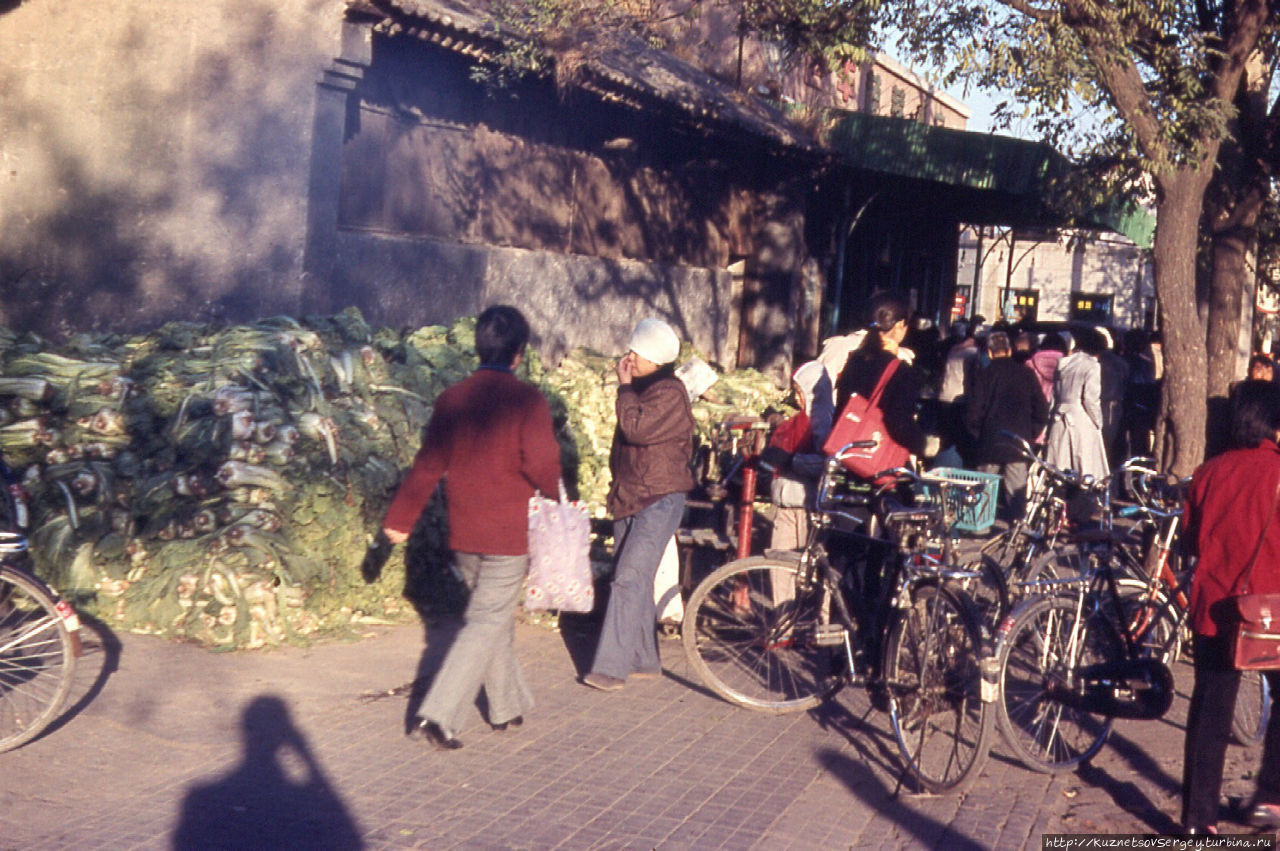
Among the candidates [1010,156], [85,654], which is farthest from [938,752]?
[1010,156]

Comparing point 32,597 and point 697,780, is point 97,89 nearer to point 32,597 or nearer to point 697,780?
point 32,597

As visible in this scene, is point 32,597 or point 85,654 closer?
point 32,597

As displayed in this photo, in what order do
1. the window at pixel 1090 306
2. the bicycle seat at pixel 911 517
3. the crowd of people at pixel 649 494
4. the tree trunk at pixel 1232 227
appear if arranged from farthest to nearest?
the window at pixel 1090 306
the tree trunk at pixel 1232 227
the bicycle seat at pixel 911 517
the crowd of people at pixel 649 494

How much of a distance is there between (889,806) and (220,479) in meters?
3.95

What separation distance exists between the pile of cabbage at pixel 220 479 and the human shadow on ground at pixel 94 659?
0.47 feet

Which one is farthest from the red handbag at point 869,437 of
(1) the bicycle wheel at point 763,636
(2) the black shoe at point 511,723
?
(2) the black shoe at point 511,723

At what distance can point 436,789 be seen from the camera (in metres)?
5.14

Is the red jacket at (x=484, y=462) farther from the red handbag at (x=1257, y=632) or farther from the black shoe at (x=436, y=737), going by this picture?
the red handbag at (x=1257, y=632)

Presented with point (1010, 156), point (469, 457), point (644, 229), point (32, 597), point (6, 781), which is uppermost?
point (1010, 156)

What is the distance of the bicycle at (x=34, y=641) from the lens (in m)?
5.30

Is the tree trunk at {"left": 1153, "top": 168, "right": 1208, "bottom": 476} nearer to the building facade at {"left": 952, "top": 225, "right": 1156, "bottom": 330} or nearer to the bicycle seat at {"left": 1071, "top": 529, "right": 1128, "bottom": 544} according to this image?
the bicycle seat at {"left": 1071, "top": 529, "right": 1128, "bottom": 544}

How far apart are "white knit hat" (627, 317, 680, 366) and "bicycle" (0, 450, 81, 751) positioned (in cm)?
276

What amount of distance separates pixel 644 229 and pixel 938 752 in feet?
34.6

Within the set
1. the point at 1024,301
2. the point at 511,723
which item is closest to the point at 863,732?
the point at 511,723
